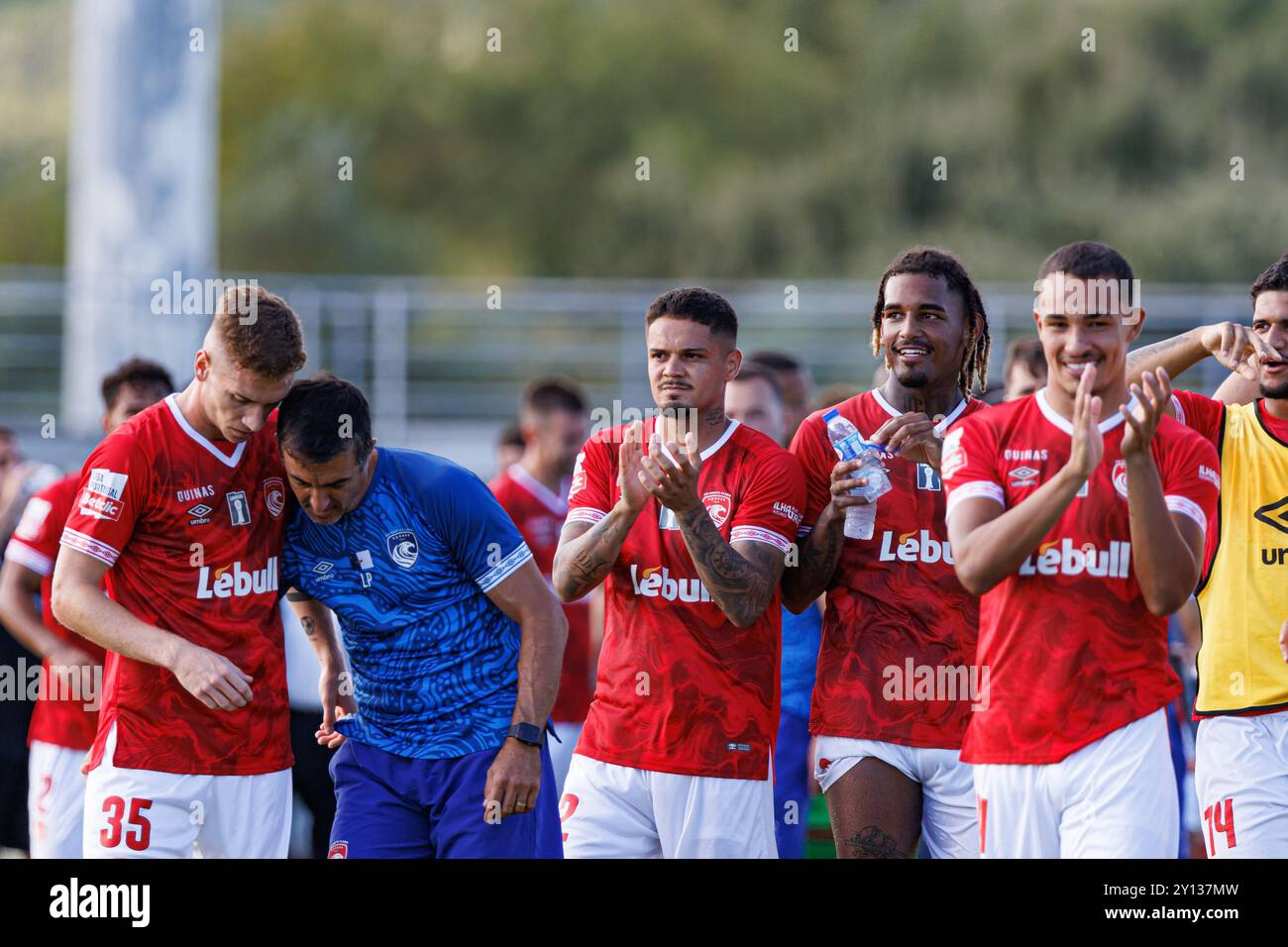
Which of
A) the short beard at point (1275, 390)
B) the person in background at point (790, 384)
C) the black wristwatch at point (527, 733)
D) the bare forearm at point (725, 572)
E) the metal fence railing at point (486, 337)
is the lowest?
the black wristwatch at point (527, 733)

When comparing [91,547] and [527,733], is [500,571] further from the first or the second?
[91,547]

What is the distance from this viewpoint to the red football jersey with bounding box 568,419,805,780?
5.64 metres

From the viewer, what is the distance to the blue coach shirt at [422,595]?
5648 mm

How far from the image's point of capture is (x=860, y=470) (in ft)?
18.3

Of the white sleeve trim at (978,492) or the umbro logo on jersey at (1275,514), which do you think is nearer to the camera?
the white sleeve trim at (978,492)

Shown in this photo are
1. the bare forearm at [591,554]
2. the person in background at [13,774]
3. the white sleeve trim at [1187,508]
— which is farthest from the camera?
the person in background at [13,774]

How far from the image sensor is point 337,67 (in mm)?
36469

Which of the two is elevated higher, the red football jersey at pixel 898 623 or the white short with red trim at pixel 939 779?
the red football jersey at pixel 898 623

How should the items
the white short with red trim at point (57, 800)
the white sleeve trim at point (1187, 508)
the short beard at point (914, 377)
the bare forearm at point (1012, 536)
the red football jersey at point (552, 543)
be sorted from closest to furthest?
the bare forearm at point (1012, 536) < the white sleeve trim at point (1187, 508) < the short beard at point (914, 377) < the white short with red trim at point (57, 800) < the red football jersey at point (552, 543)

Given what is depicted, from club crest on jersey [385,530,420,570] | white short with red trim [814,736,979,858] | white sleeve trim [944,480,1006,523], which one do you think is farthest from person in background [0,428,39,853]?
white sleeve trim [944,480,1006,523]

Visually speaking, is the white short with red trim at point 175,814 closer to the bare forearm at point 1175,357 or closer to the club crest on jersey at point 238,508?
the club crest on jersey at point 238,508

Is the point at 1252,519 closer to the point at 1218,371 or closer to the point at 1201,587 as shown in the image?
the point at 1201,587

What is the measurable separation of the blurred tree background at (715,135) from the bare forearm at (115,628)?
2346 cm

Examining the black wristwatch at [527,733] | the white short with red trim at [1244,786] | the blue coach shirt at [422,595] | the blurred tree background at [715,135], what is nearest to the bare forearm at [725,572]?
the blue coach shirt at [422,595]
